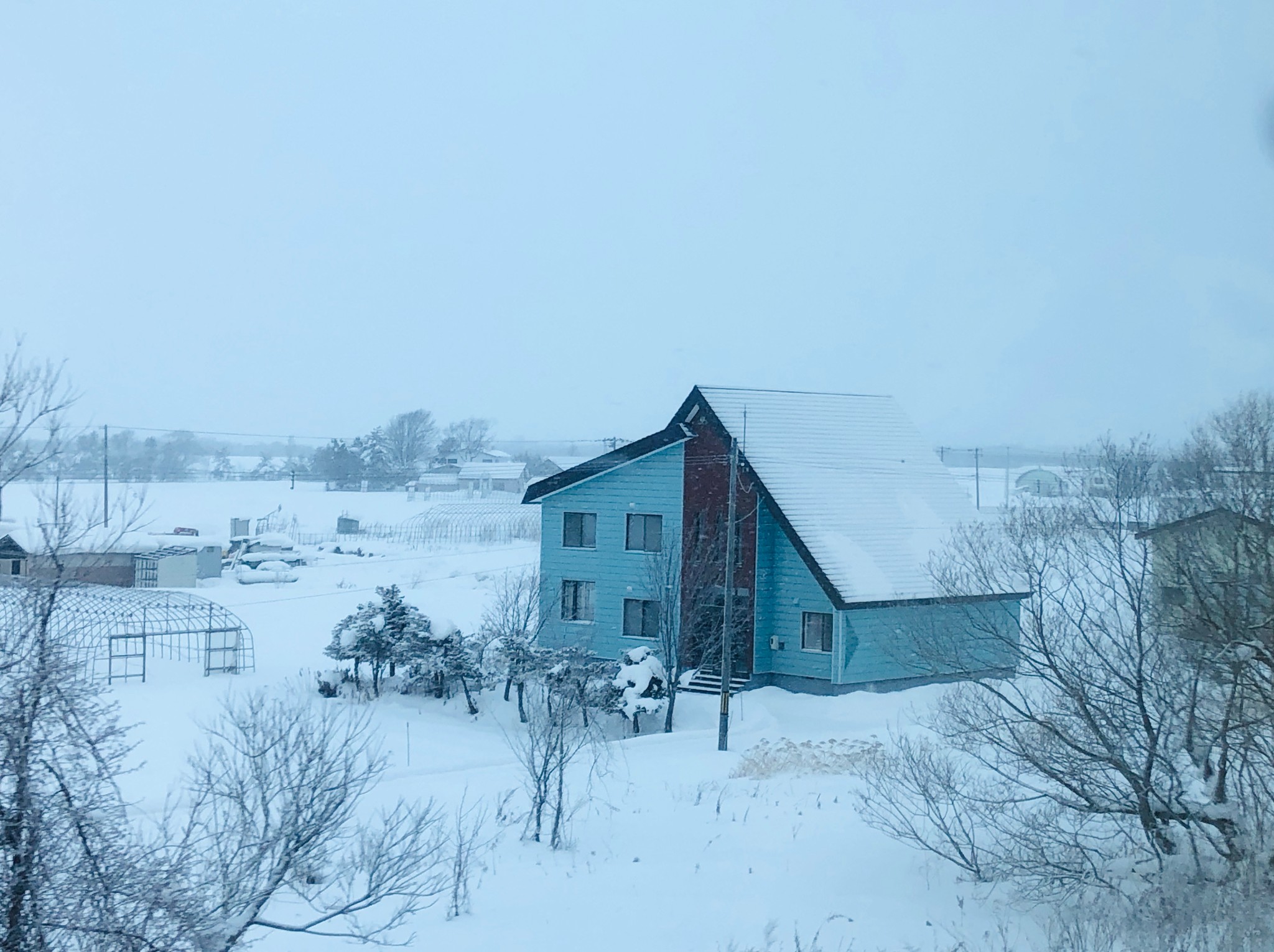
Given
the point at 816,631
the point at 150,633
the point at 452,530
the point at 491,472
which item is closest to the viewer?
the point at 150,633

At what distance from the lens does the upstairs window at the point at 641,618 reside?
93.2 ft

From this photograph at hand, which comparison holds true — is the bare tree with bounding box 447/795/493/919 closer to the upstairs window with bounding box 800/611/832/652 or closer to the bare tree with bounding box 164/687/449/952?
the bare tree with bounding box 164/687/449/952

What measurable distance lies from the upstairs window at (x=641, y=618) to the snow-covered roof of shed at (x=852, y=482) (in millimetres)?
4396

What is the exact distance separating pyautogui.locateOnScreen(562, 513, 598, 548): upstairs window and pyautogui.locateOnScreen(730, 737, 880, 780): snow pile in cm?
1082

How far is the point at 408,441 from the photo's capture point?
96.4 meters

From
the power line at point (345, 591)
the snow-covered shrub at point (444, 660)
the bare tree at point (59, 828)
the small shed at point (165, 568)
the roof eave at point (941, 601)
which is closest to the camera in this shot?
the bare tree at point (59, 828)

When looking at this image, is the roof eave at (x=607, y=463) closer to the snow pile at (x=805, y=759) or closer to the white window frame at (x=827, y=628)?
the white window frame at (x=827, y=628)

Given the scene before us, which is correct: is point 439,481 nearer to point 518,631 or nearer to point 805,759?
point 518,631

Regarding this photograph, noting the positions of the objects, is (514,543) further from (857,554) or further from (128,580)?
(857,554)

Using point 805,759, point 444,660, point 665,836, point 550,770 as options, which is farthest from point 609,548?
point 665,836

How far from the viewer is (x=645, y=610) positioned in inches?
1124

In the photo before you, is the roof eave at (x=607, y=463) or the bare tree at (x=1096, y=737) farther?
the roof eave at (x=607, y=463)

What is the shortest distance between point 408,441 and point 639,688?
75070mm

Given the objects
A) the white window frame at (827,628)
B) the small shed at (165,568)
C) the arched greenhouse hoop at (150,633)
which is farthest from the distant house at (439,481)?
the white window frame at (827,628)
